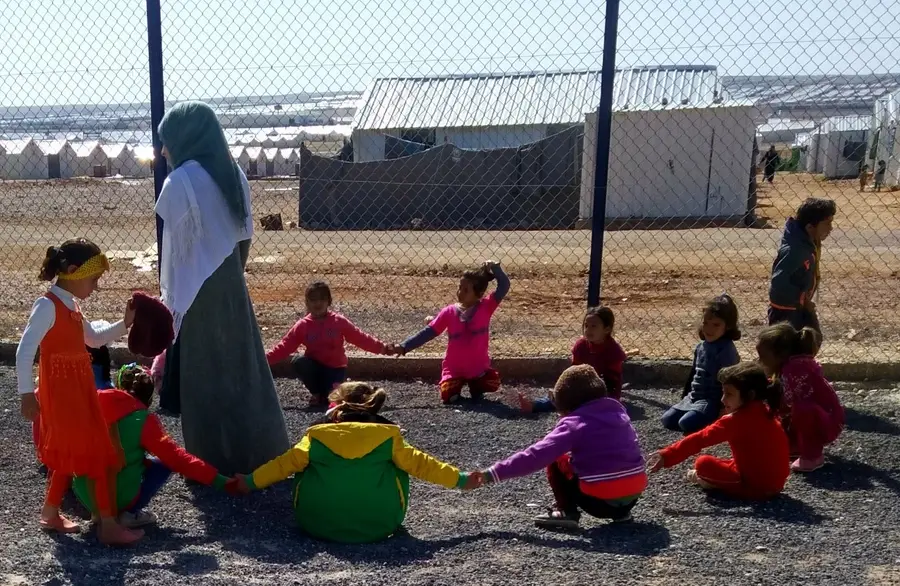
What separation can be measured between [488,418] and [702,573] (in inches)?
95.0

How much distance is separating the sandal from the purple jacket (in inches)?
7.2

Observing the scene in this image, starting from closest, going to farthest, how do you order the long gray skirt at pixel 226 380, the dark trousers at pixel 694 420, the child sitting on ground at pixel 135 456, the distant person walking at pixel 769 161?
the child sitting on ground at pixel 135 456 → the long gray skirt at pixel 226 380 → the dark trousers at pixel 694 420 → the distant person walking at pixel 769 161

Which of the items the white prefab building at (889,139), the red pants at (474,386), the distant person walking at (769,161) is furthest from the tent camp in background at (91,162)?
the red pants at (474,386)

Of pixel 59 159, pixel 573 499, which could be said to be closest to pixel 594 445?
pixel 573 499

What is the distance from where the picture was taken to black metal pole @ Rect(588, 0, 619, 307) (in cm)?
587

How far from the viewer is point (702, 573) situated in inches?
136

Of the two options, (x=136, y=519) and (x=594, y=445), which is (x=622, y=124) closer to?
(x=594, y=445)

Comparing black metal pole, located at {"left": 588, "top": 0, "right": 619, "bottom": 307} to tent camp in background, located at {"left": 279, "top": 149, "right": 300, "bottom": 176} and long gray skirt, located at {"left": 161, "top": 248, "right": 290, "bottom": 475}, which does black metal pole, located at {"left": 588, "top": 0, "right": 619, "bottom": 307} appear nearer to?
long gray skirt, located at {"left": 161, "top": 248, "right": 290, "bottom": 475}

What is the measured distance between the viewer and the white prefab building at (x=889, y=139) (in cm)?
2967

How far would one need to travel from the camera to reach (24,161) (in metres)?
48.8

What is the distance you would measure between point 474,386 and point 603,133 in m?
1.83

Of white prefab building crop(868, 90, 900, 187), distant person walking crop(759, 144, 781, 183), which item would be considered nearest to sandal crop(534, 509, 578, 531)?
distant person walking crop(759, 144, 781, 183)

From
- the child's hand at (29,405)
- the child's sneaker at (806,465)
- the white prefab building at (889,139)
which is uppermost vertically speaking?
the white prefab building at (889,139)

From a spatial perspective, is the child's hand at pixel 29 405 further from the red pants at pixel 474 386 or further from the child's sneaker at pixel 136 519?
the red pants at pixel 474 386
